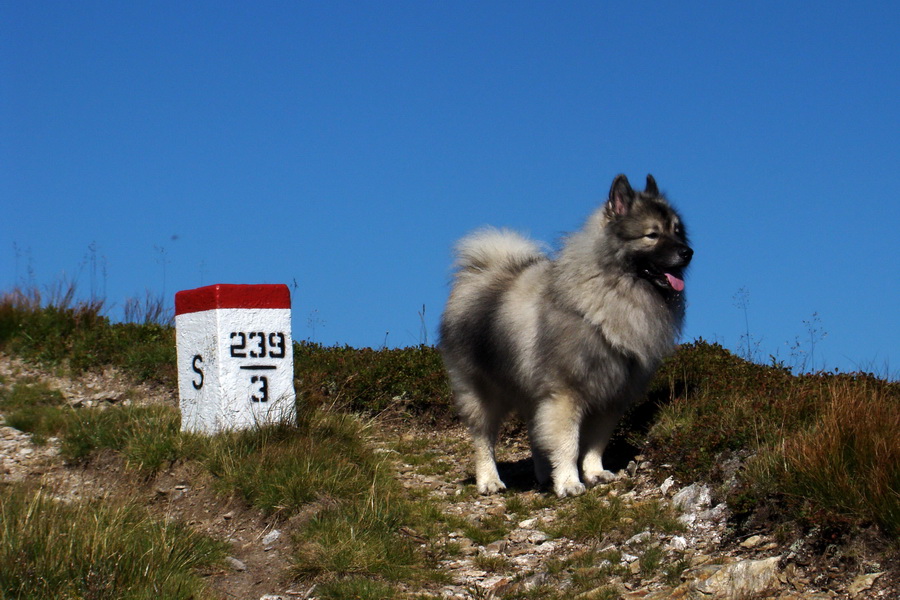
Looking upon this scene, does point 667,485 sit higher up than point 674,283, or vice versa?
point 674,283

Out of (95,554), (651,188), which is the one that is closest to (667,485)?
(651,188)

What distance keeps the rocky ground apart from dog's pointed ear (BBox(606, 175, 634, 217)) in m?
1.91

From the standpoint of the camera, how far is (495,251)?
770cm

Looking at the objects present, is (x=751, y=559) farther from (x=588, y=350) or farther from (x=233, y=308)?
(x=233, y=308)

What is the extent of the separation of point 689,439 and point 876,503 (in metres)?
1.90

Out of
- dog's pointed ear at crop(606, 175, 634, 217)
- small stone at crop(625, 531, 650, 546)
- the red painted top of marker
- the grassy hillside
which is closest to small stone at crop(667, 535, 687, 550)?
small stone at crop(625, 531, 650, 546)

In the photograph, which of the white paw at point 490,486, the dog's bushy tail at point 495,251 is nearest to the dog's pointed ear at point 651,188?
the dog's bushy tail at point 495,251

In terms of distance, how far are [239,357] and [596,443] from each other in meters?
2.87

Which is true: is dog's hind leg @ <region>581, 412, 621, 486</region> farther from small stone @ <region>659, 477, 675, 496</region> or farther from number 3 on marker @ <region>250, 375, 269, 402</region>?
number 3 on marker @ <region>250, 375, 269, 402</region>

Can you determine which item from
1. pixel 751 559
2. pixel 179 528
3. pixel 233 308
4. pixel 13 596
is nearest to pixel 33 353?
pixel 233 308

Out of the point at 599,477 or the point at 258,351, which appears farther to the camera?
the point at 258,351

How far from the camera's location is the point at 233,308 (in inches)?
272

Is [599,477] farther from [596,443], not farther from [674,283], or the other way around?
[674,283]

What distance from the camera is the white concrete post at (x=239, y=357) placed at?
22.5 ft
